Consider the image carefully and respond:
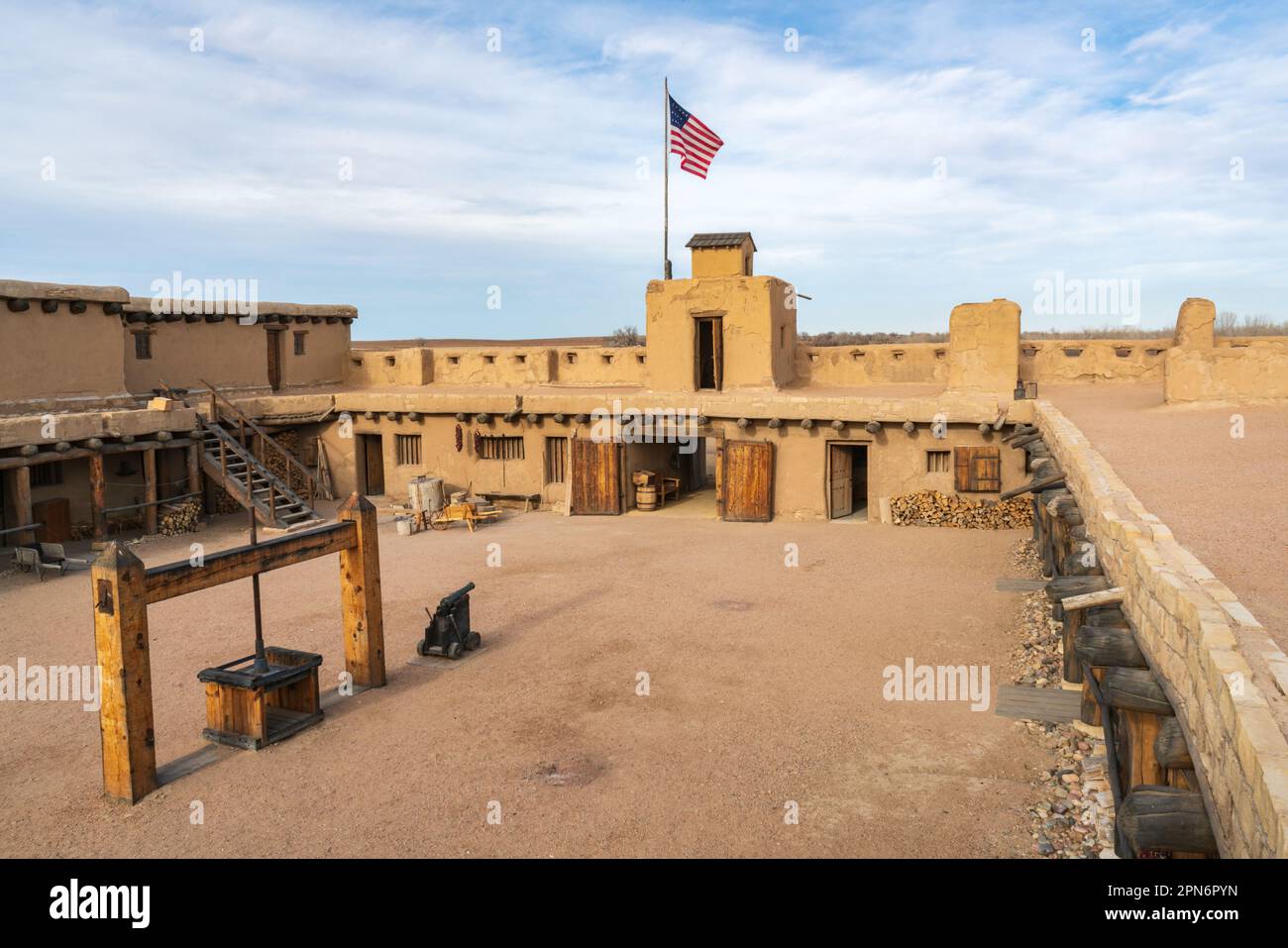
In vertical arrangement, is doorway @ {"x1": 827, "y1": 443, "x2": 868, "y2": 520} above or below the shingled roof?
below

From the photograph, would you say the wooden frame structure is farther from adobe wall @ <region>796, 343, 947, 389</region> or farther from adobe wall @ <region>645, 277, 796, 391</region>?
adobe wall @ <region>796, 343, 947, 389</region>

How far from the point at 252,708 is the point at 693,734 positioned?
442cm

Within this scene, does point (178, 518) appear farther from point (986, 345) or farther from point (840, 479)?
point (986, 345)

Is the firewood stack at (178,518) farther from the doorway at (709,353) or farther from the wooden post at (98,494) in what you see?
the doorway at (709,353)

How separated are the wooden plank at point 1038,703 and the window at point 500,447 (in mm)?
15104

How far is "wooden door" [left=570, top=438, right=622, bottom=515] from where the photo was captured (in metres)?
21.8

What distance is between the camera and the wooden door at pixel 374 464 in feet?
82.4

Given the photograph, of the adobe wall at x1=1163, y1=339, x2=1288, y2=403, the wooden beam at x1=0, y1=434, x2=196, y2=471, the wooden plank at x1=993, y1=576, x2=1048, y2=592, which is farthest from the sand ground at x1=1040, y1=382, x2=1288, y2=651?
the wooden beam at x1=0, y1=434, x2=196, y2=471

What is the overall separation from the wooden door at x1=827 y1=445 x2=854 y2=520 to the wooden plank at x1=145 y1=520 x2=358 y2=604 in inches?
495

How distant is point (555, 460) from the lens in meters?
22.8

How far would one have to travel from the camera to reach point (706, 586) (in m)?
15.0

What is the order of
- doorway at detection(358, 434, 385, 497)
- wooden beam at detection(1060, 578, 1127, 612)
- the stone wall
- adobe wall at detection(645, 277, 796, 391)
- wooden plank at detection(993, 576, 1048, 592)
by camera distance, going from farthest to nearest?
doorway at detection(358, 434, 385, 497)
adobe wall at detection(645, 277, 796, 391)
wooden plank at detection(993, 576, 1048, 592)
wooden beam at detection(1060, 578, 1127, 612)
the stone wall

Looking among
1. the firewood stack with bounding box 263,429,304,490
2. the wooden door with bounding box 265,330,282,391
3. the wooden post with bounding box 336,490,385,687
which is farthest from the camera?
the wooden door with bounding box 265,330,282,391
